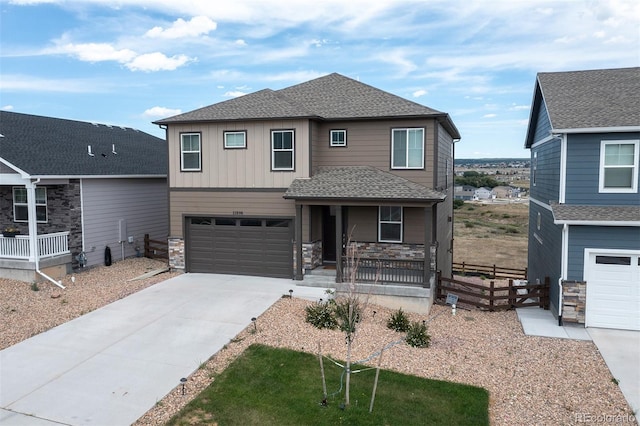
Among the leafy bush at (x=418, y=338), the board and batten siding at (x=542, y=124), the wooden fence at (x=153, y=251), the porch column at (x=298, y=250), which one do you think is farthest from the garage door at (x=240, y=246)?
the board and batten siding at (x=542, y=124)

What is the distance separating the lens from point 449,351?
990 centimetres

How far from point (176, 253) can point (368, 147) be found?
7461 millimetres

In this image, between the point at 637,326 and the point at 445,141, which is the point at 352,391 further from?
the point at 445,141

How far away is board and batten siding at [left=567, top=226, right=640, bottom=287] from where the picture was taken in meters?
11.2

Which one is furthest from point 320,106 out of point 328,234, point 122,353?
point 122,353

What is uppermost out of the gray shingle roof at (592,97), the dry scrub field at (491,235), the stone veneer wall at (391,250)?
the gray shingle roof at (592,97)

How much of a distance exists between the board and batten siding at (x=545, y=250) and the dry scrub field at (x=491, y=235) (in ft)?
47.4

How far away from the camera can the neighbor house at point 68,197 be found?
14.5 meters

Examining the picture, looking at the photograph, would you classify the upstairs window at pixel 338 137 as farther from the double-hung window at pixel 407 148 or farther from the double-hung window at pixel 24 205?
the double-hung window at pixel 24 205

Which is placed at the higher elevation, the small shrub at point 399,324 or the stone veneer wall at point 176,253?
the stone veneer wall at point 176,253

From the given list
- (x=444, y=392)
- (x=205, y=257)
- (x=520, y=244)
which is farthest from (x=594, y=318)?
(x=520, y=244)

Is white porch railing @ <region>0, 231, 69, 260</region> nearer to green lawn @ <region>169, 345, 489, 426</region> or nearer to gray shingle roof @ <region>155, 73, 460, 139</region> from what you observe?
gray shingle roof @ <region>155, 73, 460, 139</region>

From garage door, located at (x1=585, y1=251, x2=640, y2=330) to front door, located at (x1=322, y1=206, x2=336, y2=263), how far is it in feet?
24.4

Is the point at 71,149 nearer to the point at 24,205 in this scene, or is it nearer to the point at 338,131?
the point at 24,205
